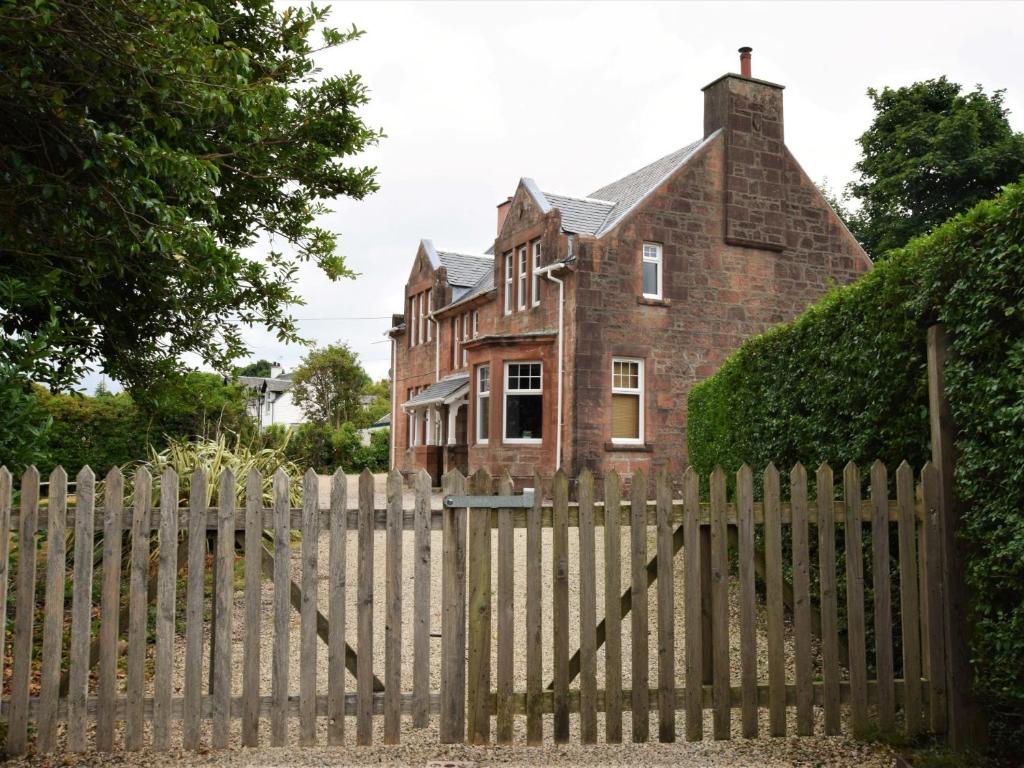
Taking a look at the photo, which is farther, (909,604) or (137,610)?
(909,604)

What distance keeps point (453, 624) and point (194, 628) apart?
4.87 ft

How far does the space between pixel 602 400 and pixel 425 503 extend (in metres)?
16.5

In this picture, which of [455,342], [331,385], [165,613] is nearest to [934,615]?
[165,613]

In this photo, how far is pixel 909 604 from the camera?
5445mm

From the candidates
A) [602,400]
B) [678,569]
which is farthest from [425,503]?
[602,400]

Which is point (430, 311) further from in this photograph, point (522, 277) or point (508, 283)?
point (522, 277)

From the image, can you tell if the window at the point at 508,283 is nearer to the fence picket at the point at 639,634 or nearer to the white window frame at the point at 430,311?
the white window frame at the point at 430,311

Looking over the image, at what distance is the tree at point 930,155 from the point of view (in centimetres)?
3055

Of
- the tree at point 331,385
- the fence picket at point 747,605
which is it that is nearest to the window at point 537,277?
the fence picket at point 747,605

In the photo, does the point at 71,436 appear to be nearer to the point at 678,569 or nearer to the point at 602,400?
the point at 602,400

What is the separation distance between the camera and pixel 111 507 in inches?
206

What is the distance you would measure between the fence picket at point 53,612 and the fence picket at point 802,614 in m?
4.23

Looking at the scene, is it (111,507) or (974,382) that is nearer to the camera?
(974,382)

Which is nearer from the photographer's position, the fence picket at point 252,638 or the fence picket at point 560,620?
the fence picket at point 252,638
